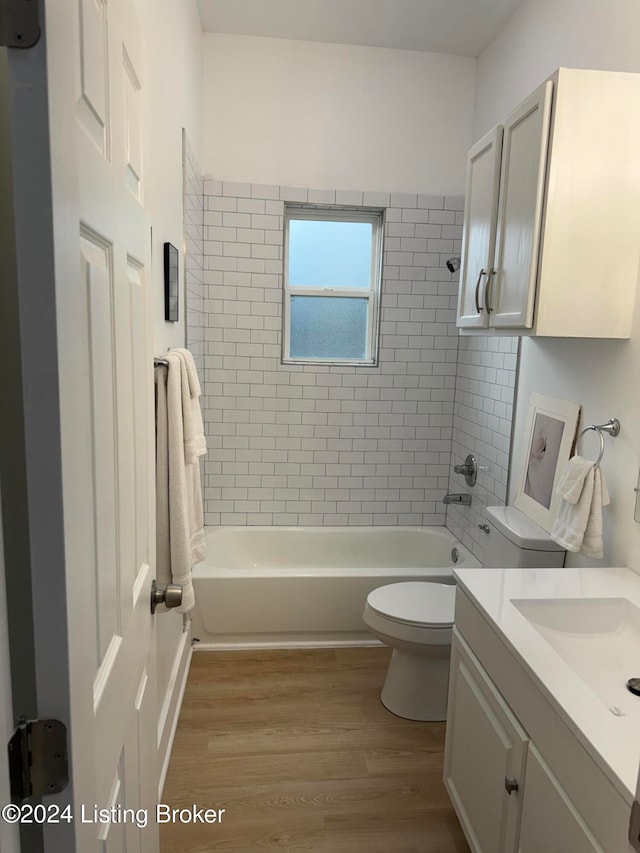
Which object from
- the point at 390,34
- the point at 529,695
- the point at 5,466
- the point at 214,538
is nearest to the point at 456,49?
the point at 390,34

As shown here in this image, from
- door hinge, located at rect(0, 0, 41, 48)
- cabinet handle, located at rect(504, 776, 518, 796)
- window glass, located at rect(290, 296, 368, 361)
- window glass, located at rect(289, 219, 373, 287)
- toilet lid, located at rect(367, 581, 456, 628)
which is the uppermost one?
window glass, located at rect(289, 219, 373, 287)

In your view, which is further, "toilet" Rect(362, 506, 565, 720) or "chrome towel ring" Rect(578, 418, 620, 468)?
"toilet" Rect(362, 506, 565, 720)

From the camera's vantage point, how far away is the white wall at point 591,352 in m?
1.76

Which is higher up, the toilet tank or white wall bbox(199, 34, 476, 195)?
white wall bbox(199, 34, 476, 195)

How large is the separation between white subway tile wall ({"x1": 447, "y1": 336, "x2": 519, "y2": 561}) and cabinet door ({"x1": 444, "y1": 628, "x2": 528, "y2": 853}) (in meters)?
1.25

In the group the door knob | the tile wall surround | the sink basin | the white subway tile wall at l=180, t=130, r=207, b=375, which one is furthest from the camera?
the tile wall surround

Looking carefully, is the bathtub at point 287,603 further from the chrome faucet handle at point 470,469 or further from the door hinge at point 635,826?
the door hinge at point 635,826

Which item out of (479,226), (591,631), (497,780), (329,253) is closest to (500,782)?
(497,780)

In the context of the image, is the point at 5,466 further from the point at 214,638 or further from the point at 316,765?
the point at 214,638

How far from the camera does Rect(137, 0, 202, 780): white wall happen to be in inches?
71.1

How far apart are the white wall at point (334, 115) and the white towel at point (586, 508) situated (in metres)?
2.14

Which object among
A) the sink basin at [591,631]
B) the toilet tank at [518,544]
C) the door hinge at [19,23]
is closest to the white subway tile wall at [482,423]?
the toilet tank at [518,544]

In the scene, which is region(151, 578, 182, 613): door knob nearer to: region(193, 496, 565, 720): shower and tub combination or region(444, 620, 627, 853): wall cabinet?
region(444, 620, 627, 853): wall cabinet

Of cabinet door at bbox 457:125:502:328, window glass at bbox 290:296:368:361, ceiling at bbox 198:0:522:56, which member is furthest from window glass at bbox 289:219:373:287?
cabinet door at bbox 457:125:502:328
